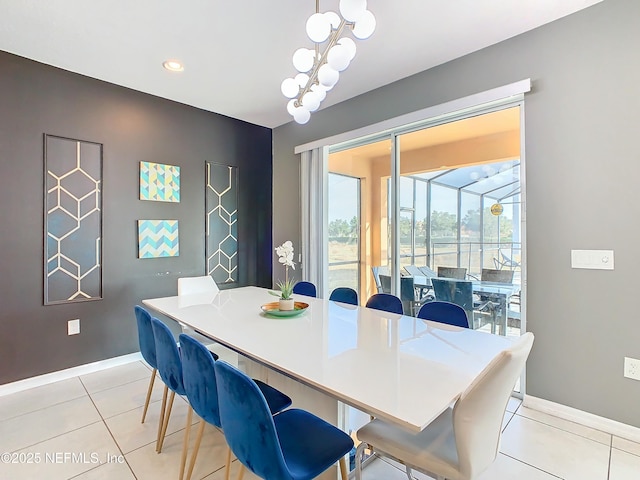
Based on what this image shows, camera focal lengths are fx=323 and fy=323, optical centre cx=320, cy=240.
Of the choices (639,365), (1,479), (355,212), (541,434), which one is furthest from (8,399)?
(639,365)

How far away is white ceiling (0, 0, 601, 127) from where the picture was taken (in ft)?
6.89

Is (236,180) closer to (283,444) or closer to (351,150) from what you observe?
(351,150)

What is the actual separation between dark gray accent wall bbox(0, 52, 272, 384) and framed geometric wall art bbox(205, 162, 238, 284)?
9 centimetres

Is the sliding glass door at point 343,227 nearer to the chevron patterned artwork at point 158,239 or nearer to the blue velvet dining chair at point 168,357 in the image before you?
the chevron patterned artwork at point 158,239

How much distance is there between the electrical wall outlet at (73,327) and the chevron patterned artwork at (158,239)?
2.62 ft

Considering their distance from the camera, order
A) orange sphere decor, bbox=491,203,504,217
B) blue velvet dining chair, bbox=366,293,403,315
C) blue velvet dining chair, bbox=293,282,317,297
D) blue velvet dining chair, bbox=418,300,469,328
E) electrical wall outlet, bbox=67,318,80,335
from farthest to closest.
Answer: blue velvet dining chair, bbox=293,282,317,297, electrical wall outlet, bbox=67,318,80,335, orange sphere decor, bbox=491,203,504,217, blue velvet dining chair, bbox=366,293,403,315, blue velvet dining chair, bbox=418,300,469,328

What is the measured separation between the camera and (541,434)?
2.05 m

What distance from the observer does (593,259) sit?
6.98ft

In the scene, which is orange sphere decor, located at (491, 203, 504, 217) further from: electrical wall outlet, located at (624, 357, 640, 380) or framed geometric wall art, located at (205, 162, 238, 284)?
framed geometric wall art, located at (205, 162, 238, 284)

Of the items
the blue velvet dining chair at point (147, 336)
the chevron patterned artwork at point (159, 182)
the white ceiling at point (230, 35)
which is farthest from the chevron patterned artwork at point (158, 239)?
the blue velvet dining chair at point (147, 336)

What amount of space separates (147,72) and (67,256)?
183 centimetres

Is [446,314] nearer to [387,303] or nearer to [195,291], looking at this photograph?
[387,303]

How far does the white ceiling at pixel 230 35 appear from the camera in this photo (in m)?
2.10

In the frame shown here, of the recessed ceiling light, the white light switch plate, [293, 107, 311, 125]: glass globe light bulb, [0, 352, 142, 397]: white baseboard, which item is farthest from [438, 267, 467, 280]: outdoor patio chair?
[0, 352, 142, 397]: white baseboard
